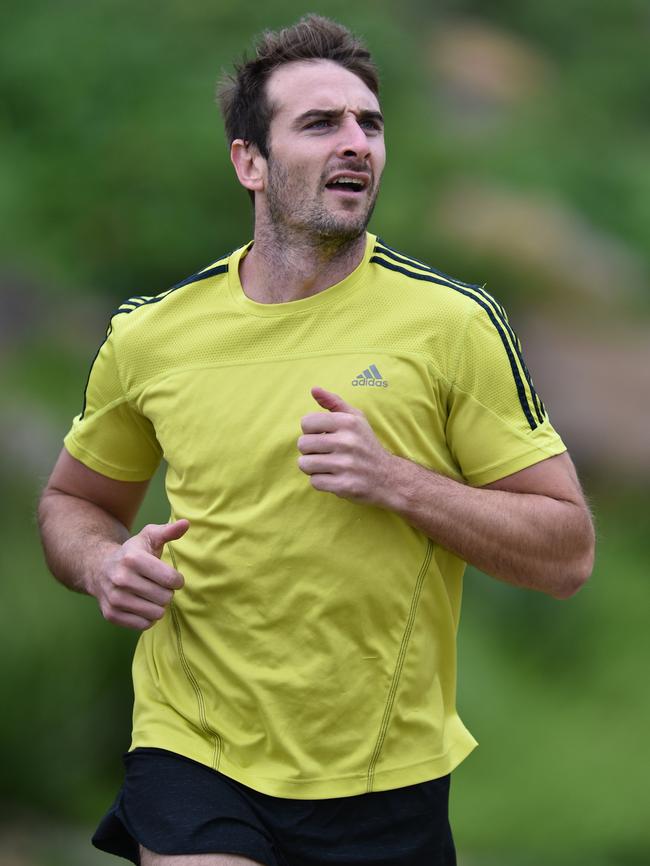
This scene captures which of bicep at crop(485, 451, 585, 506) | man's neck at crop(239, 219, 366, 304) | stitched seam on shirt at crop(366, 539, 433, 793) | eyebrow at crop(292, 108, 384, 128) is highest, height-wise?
eyebrow at crop(292, 108, 384, 128)

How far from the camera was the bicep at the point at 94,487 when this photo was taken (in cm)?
402

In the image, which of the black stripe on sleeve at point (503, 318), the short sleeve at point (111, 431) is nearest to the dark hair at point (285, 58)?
the black stripe on sleeve at point (503, 318)

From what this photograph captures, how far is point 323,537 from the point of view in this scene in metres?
3.47

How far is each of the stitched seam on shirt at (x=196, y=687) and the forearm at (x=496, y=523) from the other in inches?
24.9

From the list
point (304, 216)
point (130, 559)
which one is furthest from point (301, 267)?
point (130, 559)

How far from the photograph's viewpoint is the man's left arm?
3.30 meters

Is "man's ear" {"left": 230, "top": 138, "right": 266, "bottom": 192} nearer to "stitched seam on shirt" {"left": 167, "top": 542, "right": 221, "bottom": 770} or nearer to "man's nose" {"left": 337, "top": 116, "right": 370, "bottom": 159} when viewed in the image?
"man's nose" {"left": 337, "top": 116, "right": 370, "bottom": 159}

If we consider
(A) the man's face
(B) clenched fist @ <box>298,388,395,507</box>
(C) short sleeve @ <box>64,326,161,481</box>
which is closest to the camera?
(B) clenched fist @ <box>298,388,395,507</box>

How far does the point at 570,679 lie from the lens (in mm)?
8914

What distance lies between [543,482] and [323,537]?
1.63ft

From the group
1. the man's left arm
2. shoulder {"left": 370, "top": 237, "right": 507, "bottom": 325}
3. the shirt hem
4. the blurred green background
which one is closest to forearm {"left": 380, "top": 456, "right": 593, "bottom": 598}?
the man's left arm

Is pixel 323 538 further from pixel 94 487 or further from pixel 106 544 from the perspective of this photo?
pixel 94 487

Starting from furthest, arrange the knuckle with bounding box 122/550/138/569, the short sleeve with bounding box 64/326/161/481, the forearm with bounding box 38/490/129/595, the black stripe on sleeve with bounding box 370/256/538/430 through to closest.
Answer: the short sleeve with bounding box 64/326/161/481, the forearm with bounding box 38/490/129/595, the black stripe on sleeve with bounding box 370/256/538/430, the knuckle with bounding box 122/550/138/569

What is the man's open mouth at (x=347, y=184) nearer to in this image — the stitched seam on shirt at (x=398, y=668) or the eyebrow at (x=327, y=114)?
the eyebrow at (x=327, y=114)
